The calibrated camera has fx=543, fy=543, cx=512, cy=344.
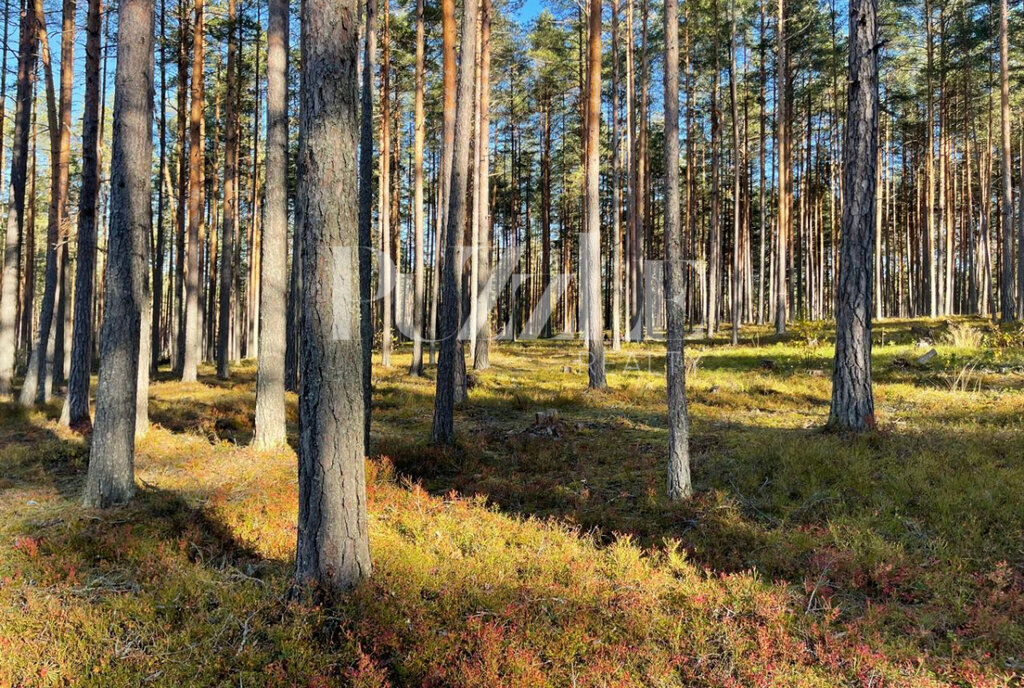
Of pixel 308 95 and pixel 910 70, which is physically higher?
pixel 910 70

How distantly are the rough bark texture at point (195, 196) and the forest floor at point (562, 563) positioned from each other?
9129 millimetres

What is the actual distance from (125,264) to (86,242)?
17.9ft

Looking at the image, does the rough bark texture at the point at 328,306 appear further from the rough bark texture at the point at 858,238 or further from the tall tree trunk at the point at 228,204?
the tall tree trunk at the point at 228,204

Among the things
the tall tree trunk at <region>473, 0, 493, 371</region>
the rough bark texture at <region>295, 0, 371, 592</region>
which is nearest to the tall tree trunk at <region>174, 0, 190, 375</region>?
the tall tree trunk at <region>473, 0, 493, 371</region>

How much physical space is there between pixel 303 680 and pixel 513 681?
53.1 inches

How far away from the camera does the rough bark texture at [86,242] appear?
10.4 m

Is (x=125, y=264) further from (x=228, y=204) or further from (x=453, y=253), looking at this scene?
(x=228, y=204)

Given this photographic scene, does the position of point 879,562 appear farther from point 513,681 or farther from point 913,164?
point 913,164

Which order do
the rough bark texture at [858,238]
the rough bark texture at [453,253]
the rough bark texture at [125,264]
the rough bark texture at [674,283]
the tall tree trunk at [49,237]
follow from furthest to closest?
the tall tree trunk at [49,237]
the rough bark texture at [453,253]
the rough bark texture at [858,238]
the rough bark texture at [125,264]
the rough bark texture at [674,283]

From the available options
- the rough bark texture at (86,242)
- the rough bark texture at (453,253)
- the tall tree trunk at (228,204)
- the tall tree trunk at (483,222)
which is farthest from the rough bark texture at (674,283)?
the tall tree trunk at (228,204)

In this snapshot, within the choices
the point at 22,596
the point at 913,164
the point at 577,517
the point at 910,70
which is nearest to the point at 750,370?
the point at 577,517

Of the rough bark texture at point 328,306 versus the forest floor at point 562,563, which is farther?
the rough bark texture at point 328,306

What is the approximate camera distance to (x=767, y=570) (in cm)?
515

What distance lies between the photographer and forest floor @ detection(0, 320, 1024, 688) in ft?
12.2
